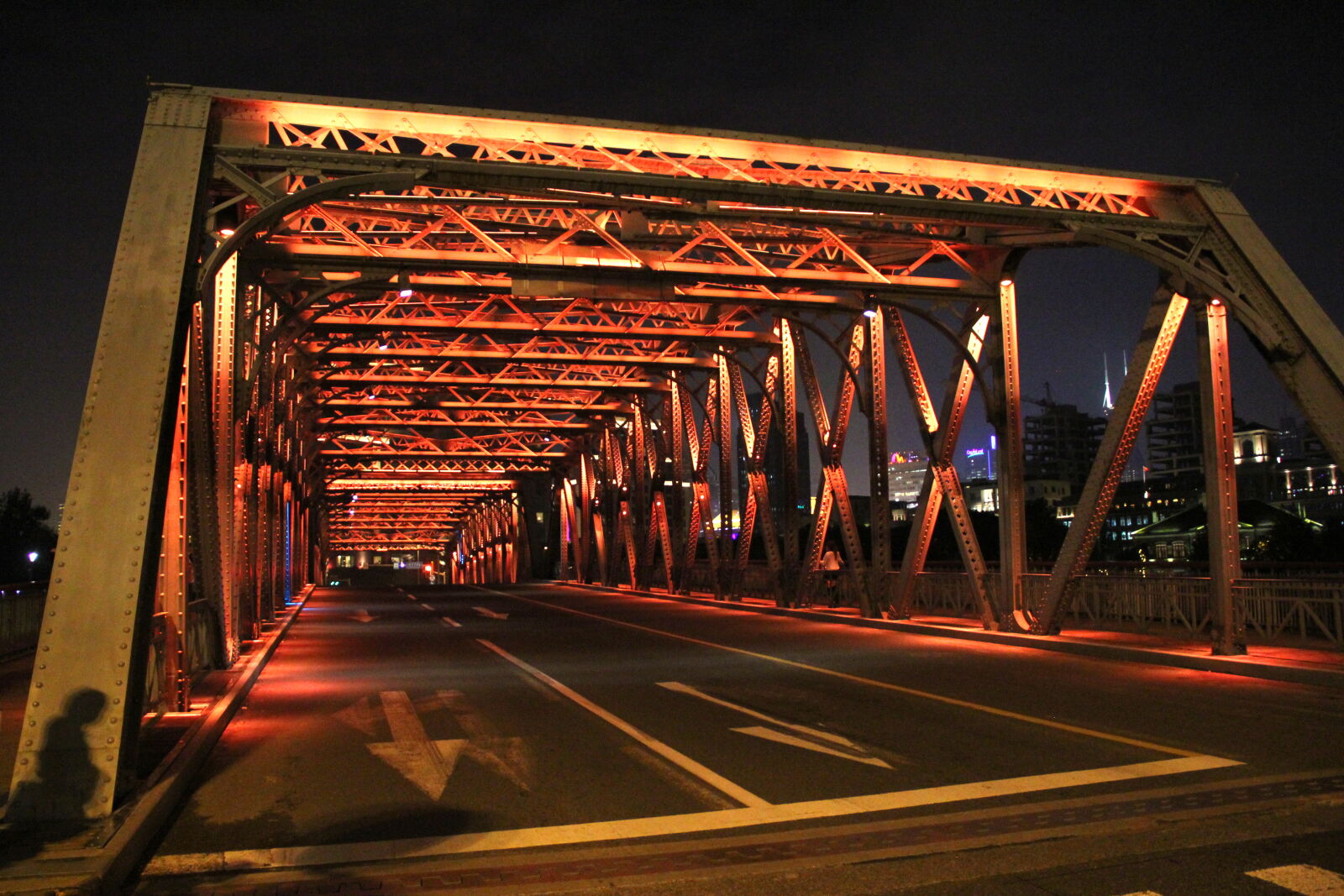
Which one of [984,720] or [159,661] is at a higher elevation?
[159,661]

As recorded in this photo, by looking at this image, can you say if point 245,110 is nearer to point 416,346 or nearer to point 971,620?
point 971,620

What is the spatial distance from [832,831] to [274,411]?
80.4 feet

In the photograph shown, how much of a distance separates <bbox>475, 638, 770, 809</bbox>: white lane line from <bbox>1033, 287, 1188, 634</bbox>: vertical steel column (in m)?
8.68

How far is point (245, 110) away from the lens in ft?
41.9

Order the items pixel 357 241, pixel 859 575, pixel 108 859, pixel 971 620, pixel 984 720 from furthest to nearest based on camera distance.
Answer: pixel 859 575 → pixel 971 620 → pixel 357 241 → pixel 984 720 → pixel 108 859

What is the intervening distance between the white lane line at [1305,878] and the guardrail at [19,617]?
19259 mm

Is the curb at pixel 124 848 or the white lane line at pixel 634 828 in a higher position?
the curb at pixel 124 848

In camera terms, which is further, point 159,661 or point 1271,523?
point 1271,523

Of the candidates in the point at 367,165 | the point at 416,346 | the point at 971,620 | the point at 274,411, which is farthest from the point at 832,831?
the point at 416,346

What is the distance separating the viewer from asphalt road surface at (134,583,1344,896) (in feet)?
20.2

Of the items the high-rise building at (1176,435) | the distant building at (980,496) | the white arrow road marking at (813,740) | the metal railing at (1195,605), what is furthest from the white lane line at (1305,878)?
the high-rise building at (1176,435)

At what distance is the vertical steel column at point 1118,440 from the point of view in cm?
1712

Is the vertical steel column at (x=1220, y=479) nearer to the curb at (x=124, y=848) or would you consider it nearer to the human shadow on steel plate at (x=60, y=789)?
the curb at (x=124, y=848)

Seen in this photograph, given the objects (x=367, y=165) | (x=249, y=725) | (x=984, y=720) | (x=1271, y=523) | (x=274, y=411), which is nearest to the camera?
(x=984, y=720)
